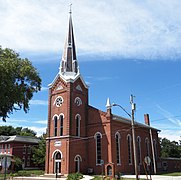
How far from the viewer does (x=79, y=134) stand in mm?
39781

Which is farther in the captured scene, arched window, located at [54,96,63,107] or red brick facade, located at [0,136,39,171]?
red brick facade, located at [0,136,39,171]

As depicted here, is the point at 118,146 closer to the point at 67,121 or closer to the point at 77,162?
the point at 77,162

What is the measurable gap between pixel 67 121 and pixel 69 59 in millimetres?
12766

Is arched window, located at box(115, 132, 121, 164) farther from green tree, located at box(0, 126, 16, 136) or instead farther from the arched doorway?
green tree, located at box(0, 126, 16, 136)

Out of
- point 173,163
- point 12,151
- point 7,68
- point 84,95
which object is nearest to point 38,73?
point 7,68

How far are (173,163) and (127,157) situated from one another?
19481mm

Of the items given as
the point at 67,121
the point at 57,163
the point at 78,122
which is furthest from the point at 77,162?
the point at 67,121

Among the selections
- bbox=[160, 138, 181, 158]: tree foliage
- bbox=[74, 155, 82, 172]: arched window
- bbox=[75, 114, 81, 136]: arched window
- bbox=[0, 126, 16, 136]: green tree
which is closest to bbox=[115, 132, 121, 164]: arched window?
bbox=[74, 155, 82, 172]: arched window

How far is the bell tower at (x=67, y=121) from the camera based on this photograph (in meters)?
37.4

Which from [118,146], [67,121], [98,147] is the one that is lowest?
[98,147]

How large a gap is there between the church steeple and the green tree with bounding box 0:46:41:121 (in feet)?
62.2

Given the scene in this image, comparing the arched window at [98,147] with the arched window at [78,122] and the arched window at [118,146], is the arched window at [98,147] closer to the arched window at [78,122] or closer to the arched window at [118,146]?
the arched window at [118,146]

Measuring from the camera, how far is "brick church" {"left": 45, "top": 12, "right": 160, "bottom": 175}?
37.7m

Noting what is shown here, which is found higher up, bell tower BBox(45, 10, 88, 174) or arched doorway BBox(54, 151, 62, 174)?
bell tower BBox(45, 10, 88, 174)
